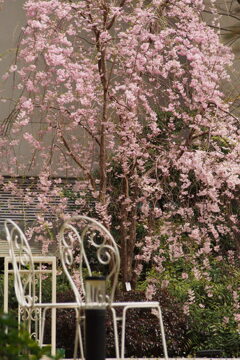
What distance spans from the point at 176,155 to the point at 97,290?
13.6ft

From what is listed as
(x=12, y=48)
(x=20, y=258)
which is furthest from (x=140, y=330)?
(x=12, y=48)

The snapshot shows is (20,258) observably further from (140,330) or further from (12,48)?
(12,48)

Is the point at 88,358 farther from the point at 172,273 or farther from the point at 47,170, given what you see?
the point at 172,273

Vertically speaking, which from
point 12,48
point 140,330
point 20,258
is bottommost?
point 20,258

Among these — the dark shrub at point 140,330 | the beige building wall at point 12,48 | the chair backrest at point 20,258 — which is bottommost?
the chair backrest at point 20,258

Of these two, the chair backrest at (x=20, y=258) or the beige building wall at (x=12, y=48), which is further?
the beige building wall at (x=12, y=48)

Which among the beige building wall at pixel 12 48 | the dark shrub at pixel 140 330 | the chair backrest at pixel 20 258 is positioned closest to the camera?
the chair backrest at pixel 20 258

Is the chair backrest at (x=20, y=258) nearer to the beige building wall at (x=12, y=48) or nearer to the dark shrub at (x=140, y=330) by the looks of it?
the dark shrub at (x=140, y=330)

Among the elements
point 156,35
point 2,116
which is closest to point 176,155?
point 156,35

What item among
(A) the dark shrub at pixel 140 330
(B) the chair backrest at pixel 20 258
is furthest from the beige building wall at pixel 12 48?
(B) the chair backrest at pixel 20 258

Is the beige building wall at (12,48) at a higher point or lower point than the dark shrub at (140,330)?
higher

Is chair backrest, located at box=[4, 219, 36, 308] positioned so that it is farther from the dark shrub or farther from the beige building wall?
the beige building wall

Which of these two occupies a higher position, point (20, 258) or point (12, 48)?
point (12, 48)

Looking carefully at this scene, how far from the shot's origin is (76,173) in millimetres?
8109
